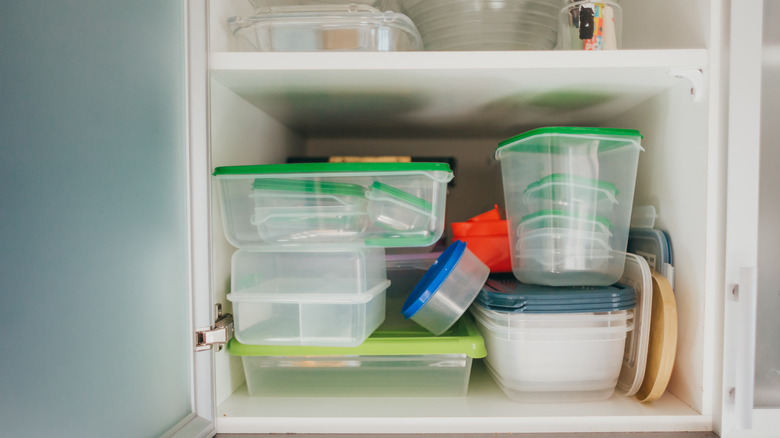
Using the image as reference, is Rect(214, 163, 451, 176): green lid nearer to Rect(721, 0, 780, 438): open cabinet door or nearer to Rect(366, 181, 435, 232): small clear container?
Rect(366, 181, 435, 232): small clear container

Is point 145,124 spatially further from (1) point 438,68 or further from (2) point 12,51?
(1) point 438,68

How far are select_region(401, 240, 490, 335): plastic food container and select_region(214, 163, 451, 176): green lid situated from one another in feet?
0.48

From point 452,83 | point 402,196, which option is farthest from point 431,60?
point 402,196

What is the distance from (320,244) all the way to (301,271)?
0.18 feet

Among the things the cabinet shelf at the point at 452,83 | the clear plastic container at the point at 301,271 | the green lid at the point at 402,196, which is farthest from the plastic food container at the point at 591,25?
the clear plastic container at the point at 301,271

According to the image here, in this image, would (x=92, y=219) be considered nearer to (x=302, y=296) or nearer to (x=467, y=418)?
(x=302, y=296)

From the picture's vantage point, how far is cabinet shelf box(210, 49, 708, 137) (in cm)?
56

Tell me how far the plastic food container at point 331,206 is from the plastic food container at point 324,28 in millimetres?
173

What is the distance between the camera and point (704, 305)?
551mm

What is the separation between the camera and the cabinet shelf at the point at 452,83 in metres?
0.56

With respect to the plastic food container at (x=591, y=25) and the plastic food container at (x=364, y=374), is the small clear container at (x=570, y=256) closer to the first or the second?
the plastic food container at (x=364, y=374)

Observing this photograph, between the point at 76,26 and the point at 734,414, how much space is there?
2.71 feet

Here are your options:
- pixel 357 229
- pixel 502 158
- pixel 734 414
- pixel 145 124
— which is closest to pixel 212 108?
pixel 145 124

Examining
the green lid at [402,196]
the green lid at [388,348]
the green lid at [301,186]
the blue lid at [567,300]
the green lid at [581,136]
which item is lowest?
the green lid at [388,348]
